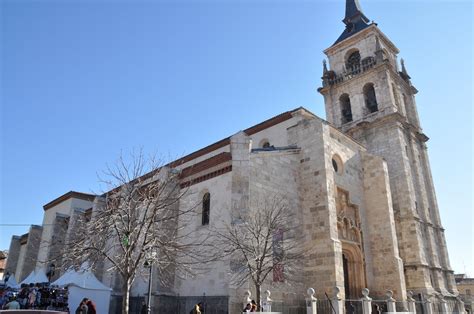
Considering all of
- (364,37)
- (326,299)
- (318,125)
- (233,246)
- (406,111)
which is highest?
(364,37)

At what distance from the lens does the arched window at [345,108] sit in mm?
31094

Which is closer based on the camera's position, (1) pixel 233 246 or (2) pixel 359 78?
(1) pixel 233 246

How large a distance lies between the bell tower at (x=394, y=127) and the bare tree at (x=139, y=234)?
15.0 metres

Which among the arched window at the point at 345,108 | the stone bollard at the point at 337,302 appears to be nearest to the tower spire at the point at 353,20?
the arched window at the point at 345,108

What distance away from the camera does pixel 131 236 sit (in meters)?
12.6

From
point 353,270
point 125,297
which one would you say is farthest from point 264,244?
point 353,270

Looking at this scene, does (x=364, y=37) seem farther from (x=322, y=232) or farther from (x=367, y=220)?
(x=322, y=232)

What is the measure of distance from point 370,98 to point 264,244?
20704 mm

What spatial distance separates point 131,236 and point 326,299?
8583 millimetres

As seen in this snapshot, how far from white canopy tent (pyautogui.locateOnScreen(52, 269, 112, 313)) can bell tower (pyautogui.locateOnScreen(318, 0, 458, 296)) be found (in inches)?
708

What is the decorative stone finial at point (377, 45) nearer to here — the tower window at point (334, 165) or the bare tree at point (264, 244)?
the tower window at point (334, 165)

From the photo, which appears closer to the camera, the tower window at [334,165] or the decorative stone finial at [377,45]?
the tower window at [334,165]

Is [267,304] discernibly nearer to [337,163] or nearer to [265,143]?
[337,163]

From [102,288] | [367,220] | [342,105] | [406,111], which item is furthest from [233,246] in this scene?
[406,111]
